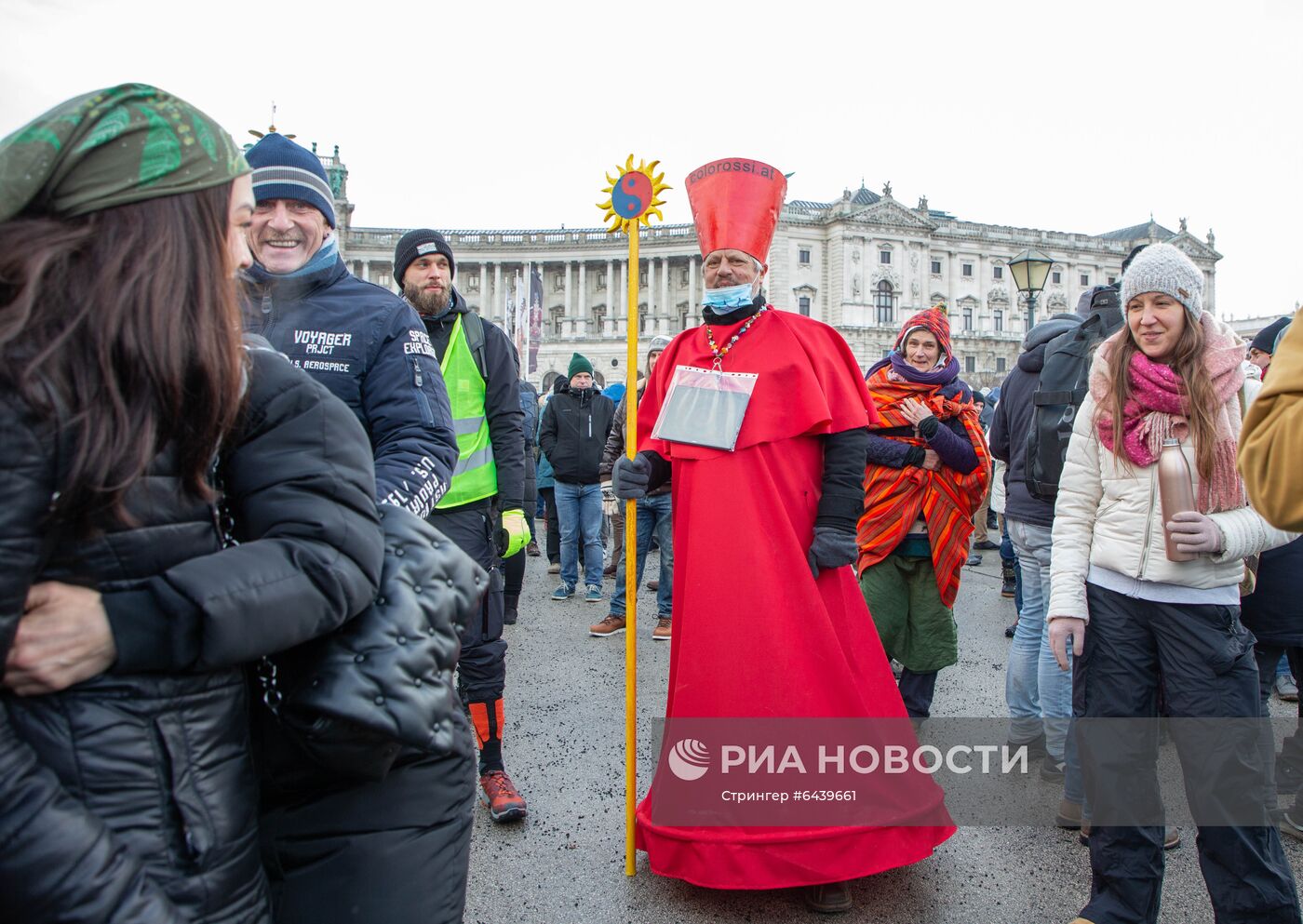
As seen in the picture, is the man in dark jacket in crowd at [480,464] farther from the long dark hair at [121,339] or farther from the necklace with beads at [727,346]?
the long dark hair at [121,339]

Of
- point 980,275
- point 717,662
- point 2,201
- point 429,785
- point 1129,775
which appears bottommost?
point 1129,775

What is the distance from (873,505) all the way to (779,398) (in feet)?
4.54

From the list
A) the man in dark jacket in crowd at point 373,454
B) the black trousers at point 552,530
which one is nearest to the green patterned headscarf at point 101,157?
the man in dark jacket in crowd at point 373,454

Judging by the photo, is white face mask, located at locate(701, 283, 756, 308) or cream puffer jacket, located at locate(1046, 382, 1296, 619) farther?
white face mask, located at locate(701, 283, 756, 308)

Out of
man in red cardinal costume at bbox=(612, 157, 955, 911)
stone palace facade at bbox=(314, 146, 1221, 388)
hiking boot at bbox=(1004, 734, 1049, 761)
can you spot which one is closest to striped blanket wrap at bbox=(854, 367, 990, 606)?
hiking boot at bbox=(1004, 734, 1049, 761)

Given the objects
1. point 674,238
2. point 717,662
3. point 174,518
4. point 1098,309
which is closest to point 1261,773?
point 717,662

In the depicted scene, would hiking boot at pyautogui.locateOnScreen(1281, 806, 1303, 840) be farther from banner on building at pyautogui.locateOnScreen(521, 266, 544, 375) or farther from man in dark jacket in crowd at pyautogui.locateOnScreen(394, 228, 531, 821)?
banner on building at pyautogui.locateOnScreen(521, 266, 544, 375)

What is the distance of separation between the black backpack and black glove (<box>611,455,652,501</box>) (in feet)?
5.60

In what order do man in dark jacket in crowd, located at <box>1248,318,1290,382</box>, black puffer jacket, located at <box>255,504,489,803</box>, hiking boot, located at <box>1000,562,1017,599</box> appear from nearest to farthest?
1. black puffer jacket, located at <box>255,504,489,803</box>
2. man in dark jacket in crowd, located at <box>1248,318,1290,382</box>
3. hiking boot, located at <box>1000,562,1017,599</box>

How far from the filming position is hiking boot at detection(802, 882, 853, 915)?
2771mm

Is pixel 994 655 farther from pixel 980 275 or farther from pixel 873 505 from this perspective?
pixel 980 275

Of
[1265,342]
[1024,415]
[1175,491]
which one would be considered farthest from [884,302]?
[1175,491]

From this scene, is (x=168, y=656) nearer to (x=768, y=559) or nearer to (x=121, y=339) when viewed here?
(x=121, y=339)

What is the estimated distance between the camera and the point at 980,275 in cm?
6644
